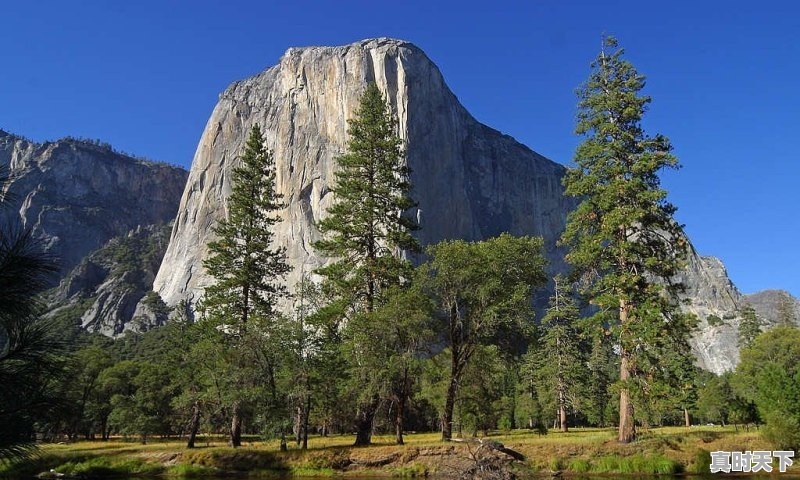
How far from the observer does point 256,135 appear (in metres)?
34.1

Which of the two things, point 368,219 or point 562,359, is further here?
point 562,359

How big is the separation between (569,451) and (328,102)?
412 feet

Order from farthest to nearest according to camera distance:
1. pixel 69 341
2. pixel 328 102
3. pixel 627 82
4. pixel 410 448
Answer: pixel 328 102, pixel 627 82, pixel 410 448, pixel 69 341

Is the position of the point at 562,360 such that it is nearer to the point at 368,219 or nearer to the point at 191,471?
the point at 368,219

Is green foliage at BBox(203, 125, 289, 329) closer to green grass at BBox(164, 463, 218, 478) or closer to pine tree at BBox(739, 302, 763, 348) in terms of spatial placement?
green grass at BBox(164, 463, 218, 478)

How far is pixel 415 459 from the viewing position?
72.1 ft

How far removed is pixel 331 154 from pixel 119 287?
224 ft

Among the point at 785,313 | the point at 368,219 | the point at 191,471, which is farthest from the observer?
the point at 785,313

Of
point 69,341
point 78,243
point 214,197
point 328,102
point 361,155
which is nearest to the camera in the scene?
point 69,341

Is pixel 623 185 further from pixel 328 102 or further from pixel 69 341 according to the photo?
pixel 328 102

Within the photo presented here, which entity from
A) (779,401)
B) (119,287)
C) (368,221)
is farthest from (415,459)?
(119,287)

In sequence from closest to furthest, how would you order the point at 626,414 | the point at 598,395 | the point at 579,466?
the point at 579,466 < the point at 626,414 < the point at 598,395

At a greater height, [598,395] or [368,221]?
[368,221]

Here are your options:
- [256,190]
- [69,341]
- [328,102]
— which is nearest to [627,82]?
[256,190]
